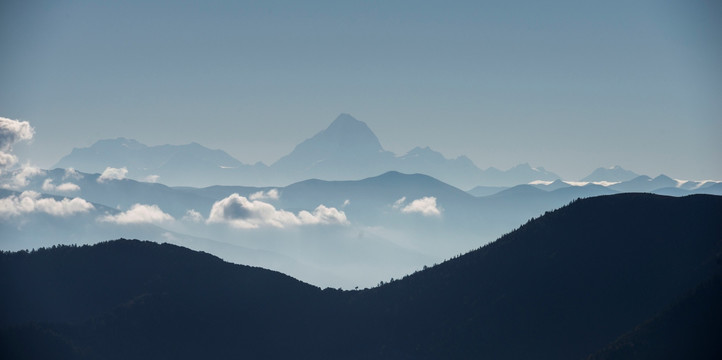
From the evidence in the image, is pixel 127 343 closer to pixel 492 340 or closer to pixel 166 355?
pixel 166 355

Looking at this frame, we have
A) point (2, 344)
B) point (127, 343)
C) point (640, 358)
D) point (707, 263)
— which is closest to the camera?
point (640, 358)

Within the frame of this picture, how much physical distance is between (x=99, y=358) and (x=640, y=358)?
13898 cm

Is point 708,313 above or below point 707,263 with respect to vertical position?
below

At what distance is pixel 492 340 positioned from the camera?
19950 centimetres

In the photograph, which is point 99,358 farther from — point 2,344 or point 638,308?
point 638,308

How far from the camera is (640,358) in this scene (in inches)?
6097

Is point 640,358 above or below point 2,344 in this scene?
below

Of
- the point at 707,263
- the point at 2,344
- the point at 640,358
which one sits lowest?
the point at 640,358

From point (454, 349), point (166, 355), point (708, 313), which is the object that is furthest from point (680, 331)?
point (166, 355)

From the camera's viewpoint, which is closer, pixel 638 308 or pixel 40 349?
pixel 40 349

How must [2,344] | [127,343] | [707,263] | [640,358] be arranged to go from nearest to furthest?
1. [640,358]
2. [2,344]
3. [707,263]
4. [127,343]

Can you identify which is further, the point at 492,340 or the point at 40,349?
the point at 492,340

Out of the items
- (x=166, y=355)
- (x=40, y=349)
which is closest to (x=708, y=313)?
(x=166, y=355)

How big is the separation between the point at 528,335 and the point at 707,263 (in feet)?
172
